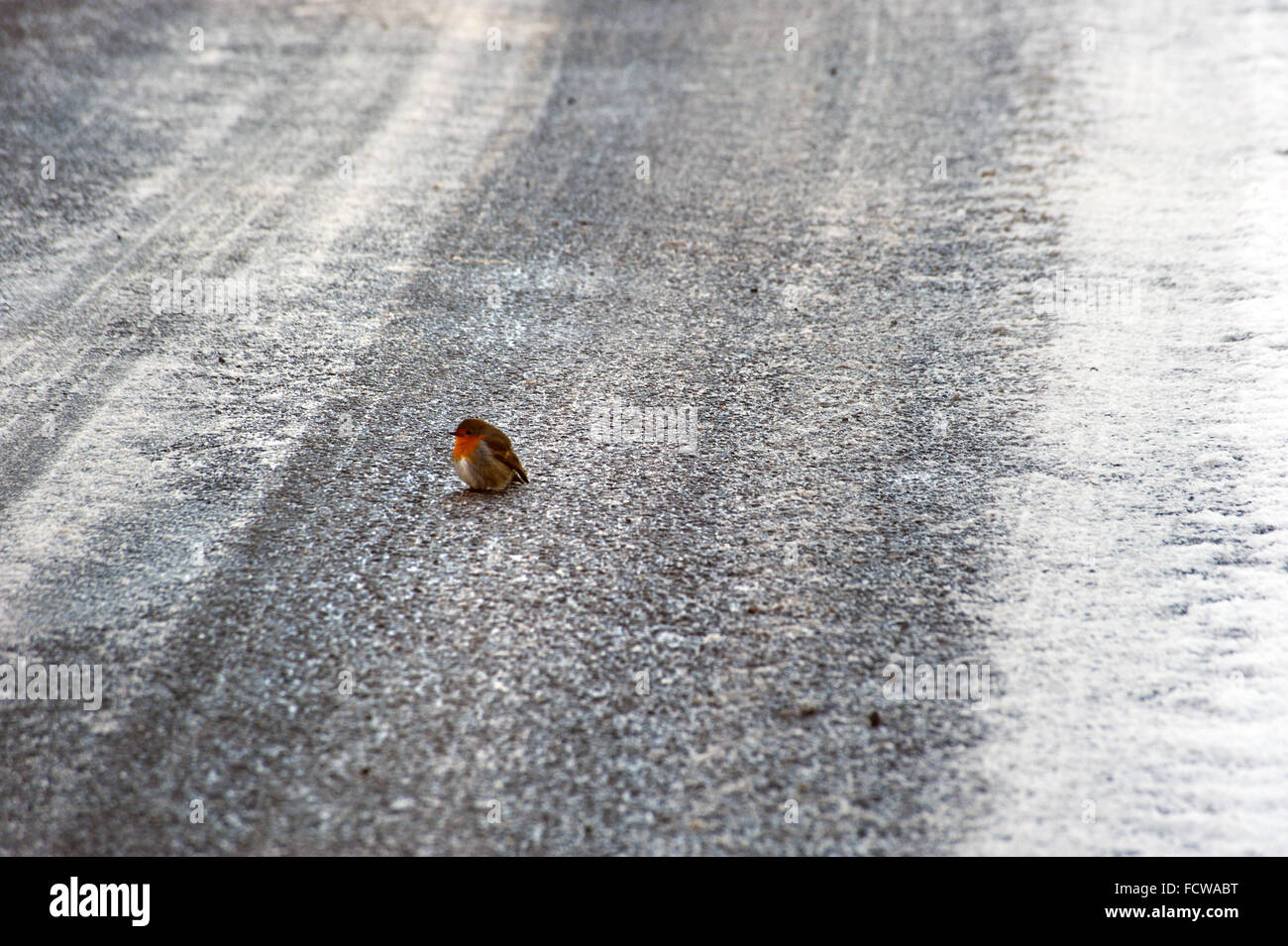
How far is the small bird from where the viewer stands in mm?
4598

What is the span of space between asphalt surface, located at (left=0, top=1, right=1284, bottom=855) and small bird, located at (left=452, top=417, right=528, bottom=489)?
146 millimetres

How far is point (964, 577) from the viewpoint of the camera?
167 inches

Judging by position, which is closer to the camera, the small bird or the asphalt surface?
the asphalt surface

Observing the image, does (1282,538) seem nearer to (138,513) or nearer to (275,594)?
(275,594)

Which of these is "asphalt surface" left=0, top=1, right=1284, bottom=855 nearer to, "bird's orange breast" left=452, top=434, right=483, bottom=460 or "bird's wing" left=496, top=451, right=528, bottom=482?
"bird's wing" left=496, top=451, right=528, bottom=482

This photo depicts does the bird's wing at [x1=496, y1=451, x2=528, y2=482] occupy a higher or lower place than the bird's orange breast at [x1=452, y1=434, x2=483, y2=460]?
lower

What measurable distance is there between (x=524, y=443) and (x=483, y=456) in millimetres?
551

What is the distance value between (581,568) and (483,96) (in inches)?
257

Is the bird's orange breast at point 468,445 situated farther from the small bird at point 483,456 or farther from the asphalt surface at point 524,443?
the asphalt surface at point 524,443

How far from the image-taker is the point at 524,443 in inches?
202

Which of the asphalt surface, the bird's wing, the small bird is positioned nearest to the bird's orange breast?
the small bird

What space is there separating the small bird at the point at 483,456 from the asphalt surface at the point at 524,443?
146 mm

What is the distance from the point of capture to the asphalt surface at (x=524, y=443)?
3.40 m

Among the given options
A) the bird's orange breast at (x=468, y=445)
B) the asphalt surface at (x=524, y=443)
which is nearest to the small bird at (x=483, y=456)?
the bird's orange breast at (x=468, y=445)
